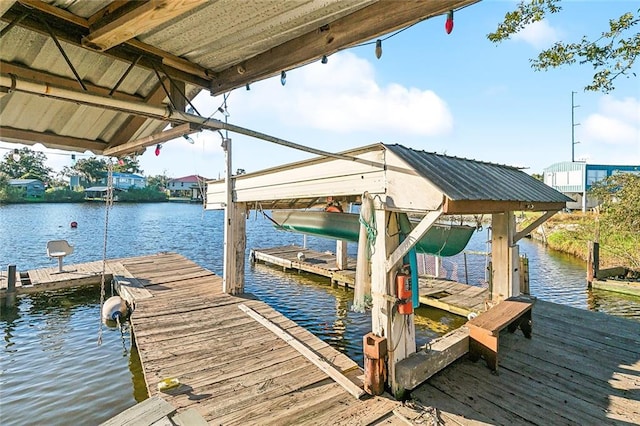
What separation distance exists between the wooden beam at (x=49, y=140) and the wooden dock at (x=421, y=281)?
10343mm

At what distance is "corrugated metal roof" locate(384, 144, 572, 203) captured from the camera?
455cm

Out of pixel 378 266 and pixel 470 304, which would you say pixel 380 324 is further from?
pixel 470 304

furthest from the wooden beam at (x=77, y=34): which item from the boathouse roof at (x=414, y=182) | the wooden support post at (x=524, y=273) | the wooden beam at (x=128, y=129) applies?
the wooden support post at (x=524, y=273)

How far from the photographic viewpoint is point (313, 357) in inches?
240

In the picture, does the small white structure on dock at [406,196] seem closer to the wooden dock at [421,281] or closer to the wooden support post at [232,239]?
the wooden dock at [421,281]

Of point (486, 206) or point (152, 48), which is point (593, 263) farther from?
point (152, 48)

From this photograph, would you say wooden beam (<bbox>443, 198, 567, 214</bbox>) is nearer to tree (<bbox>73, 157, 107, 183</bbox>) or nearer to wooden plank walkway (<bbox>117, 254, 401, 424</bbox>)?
wooden plank walkway (<bbox>117, 254, 401, 424</bbox>)

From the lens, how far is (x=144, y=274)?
41.8 feet

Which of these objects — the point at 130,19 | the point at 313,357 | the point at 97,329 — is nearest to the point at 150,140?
the point at 130,19

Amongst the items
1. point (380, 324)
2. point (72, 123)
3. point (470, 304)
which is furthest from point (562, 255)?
point (72, 123)

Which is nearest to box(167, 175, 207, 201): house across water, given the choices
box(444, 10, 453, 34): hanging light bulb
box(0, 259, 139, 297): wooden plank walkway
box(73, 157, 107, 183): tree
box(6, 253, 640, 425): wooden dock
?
box(73, 157, 107, 183): tree

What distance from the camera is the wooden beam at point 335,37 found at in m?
1.99

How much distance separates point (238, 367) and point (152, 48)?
17.6 ft

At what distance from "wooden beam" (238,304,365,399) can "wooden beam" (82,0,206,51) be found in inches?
206
